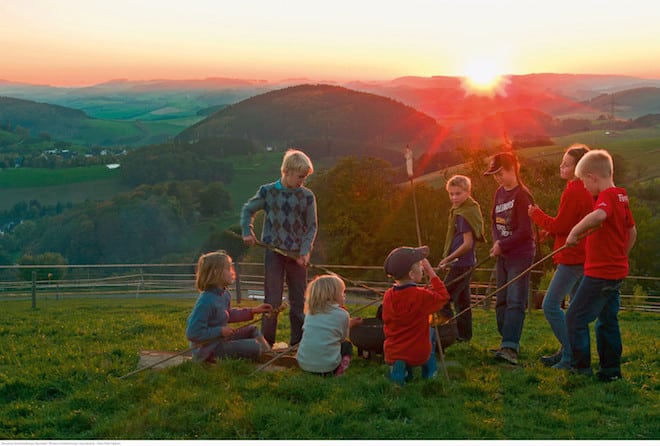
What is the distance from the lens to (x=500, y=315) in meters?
8.25

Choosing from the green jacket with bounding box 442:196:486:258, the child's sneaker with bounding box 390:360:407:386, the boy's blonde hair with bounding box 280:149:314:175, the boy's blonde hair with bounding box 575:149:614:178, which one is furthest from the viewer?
the green jacket with bounding box 442:196:486:258

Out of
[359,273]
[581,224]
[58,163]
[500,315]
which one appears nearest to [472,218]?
[500,315]

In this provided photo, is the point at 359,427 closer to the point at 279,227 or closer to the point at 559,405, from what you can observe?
the point at 559,405

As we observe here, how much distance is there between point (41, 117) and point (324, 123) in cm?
8318

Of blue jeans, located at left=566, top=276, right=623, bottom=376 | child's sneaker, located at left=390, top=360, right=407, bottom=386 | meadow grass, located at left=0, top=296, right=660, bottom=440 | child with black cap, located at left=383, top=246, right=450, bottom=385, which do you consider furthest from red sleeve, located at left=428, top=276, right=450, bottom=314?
blue jeans, located at left=566, top=276, right=623, bottom=376

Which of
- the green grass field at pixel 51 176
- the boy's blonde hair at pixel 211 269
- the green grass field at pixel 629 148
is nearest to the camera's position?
the boy's blonde hair at pixel 211 269

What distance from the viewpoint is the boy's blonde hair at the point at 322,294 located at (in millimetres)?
6820

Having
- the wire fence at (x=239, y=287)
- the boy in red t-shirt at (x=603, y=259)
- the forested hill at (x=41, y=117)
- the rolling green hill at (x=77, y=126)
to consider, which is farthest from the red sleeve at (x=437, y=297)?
the forested hill at (x=41, y=117)

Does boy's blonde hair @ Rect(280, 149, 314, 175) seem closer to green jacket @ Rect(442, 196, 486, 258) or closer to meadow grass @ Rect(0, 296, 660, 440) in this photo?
green jacket @ Rect(442, 196, 486, 258)

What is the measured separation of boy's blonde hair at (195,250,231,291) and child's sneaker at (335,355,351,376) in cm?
156

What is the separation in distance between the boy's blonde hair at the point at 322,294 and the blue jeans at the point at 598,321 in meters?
2.38

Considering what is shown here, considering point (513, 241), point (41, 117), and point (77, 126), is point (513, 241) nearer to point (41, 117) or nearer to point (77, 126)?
point (77, 126)

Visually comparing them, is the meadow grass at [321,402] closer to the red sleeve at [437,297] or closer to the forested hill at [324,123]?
the red sleeve at [437,297]

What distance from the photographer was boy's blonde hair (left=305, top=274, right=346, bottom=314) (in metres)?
6.82
